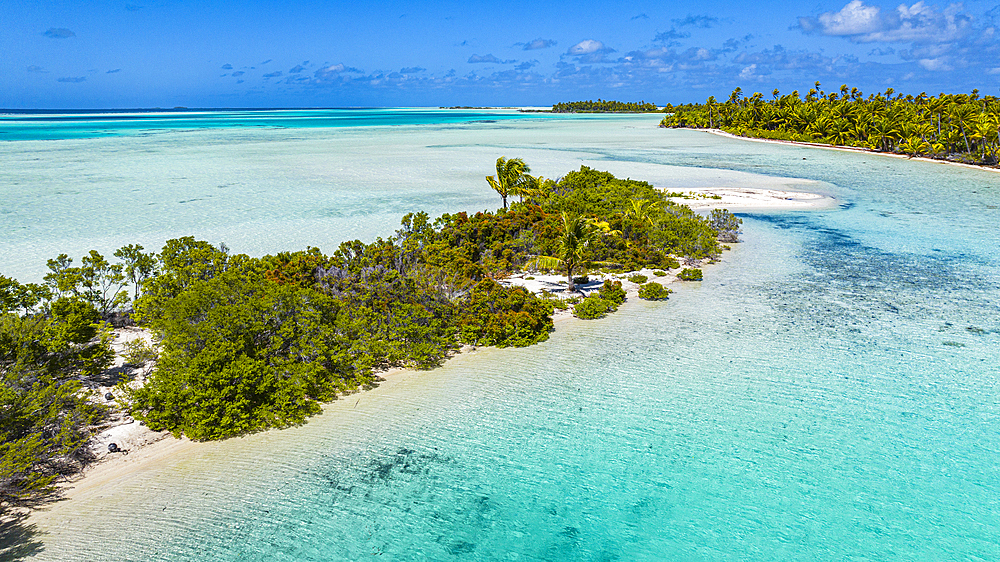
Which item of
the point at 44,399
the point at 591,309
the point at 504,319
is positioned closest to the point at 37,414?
the point at 44,399

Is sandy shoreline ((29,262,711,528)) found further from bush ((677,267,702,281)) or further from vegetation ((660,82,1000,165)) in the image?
vegetation ((660,82,1000,165))

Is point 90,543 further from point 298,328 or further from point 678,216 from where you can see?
point 678,216

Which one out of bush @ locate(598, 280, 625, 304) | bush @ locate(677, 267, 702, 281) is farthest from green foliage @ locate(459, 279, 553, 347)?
bush @ locate(677, 267, 702, 281)

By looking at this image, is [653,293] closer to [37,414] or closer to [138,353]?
[138,353]

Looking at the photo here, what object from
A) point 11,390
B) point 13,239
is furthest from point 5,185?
point 11,390

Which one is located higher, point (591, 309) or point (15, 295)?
point (15, 295)

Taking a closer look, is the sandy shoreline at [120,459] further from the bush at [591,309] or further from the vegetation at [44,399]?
the bush at [591,309]
